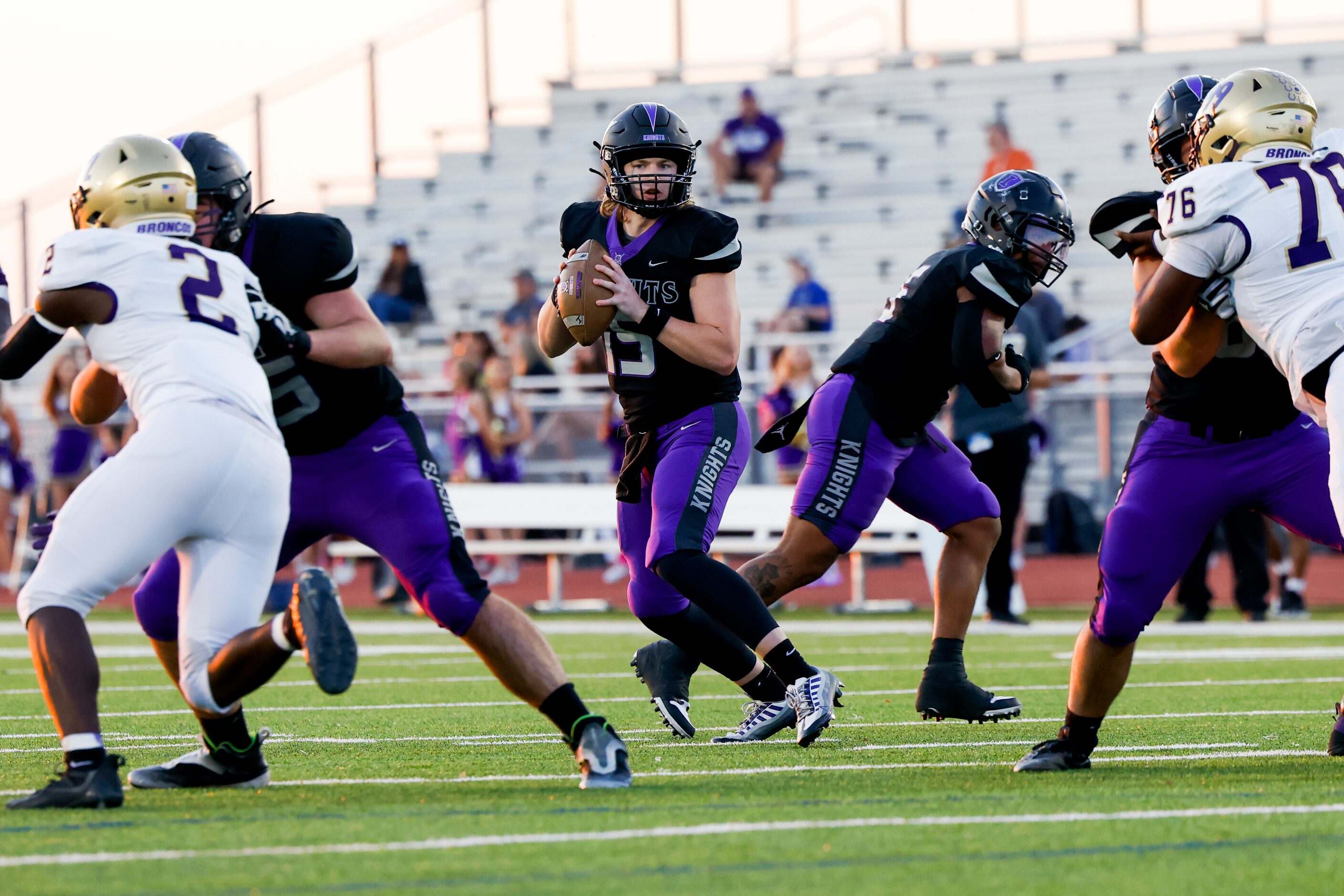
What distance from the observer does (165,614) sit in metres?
4.61

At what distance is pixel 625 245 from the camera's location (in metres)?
5.52

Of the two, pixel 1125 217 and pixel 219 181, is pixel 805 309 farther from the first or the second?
pixel 219 181

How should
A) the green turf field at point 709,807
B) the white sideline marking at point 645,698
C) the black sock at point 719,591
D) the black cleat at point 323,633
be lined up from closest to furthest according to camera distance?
the green turf field at point 709,807 → the black cleat at point 323,633 → the black sock at point 719,591 → the white sideline marking at point 645,698

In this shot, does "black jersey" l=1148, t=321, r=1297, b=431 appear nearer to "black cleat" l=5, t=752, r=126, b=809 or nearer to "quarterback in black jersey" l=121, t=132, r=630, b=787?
"quarterback in black jersey" l=121, t=132, r=630, b=787

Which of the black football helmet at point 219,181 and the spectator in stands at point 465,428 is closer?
the black football helmet at point 219,181

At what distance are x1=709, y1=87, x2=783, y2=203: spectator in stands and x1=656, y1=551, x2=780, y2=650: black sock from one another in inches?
568

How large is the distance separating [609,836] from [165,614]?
61.7 inches

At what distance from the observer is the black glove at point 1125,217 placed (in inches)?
185

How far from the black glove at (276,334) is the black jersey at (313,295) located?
135 mm

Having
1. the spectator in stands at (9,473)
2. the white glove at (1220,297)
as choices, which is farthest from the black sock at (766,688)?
the spectator in stands at (9,473)

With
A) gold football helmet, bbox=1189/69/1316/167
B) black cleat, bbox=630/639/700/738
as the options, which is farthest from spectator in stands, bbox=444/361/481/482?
gold football helmet, bbox=1189/69/1316/167

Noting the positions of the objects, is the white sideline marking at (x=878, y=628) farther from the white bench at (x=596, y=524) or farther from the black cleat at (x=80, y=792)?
the black cleat at (x=80, y=792)

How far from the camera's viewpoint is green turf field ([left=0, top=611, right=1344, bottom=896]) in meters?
3.23

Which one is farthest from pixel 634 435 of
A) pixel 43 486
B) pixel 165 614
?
pixel 43 486
